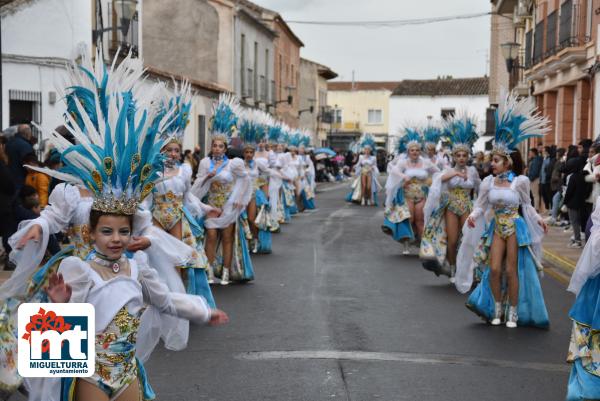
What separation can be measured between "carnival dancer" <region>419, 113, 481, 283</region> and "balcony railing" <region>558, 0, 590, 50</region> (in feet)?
46.5

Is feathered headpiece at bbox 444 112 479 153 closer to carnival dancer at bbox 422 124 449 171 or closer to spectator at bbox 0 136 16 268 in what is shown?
carnival dancer at bbox 422 124 449 171

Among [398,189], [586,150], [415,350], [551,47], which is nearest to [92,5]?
[398,189]

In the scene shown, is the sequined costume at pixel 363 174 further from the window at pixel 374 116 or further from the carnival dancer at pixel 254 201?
the window at pixel 374 116

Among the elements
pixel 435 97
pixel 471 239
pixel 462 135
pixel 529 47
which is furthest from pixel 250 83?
pixel 435 97

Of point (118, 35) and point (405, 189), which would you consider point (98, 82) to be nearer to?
point (405, 189)

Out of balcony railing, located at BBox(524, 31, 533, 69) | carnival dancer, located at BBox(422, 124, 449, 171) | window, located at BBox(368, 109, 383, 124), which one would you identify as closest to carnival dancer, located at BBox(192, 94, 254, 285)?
carnival dancer, located at BBox(422, 124, 449, 171)

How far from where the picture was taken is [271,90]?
53.9 metres

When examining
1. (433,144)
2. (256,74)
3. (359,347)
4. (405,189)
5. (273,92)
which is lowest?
(359,347)

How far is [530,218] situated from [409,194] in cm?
648

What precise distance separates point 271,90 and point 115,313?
Answer: 49581 millimetres

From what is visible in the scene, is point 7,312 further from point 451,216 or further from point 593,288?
point 451,216

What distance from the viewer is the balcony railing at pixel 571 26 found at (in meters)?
25.8

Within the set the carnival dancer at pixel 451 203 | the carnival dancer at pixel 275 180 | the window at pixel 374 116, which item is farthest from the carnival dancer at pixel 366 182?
the window at pixel 374 116

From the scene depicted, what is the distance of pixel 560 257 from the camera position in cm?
1528
